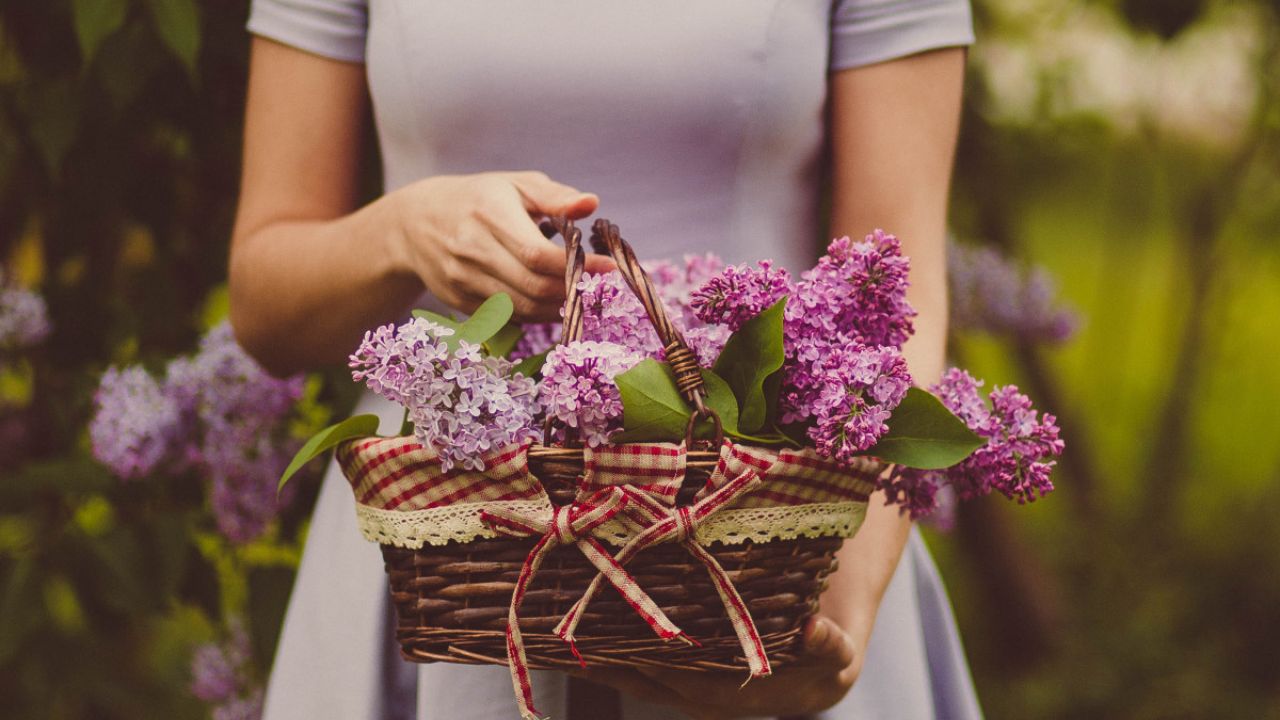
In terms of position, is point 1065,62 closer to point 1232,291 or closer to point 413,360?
point 1232,291

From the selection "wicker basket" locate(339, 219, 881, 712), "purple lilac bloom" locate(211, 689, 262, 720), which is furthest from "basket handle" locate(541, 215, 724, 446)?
"purple lilac bloom" locate(211, 689, 262, 720)

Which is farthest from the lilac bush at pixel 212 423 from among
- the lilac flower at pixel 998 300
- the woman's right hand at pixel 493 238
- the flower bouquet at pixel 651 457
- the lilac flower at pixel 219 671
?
the lilac flower at pixel 998 300

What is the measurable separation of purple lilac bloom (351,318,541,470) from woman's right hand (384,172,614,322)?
0.12m

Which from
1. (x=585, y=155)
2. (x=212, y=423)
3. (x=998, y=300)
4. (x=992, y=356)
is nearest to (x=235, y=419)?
(x=212, y=423)

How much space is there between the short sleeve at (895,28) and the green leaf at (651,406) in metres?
0.45

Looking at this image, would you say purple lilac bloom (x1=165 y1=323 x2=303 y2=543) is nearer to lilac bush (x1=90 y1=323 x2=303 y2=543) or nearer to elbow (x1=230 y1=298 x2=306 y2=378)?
lilac bush (x1=90 y1=323 x2=303 y2=543)

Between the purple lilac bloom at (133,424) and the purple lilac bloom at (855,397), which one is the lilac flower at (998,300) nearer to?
the purple lilac bloom at (133,424)

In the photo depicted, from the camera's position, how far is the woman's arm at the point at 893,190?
971mm

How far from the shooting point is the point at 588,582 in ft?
2.43

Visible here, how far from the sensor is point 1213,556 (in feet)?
14.1

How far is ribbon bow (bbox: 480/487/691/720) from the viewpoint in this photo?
0.71 meters

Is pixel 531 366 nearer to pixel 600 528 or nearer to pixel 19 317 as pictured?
pixel 600 528

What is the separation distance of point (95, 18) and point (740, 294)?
887 millimetres

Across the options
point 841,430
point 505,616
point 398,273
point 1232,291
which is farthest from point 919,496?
point 1232,291
